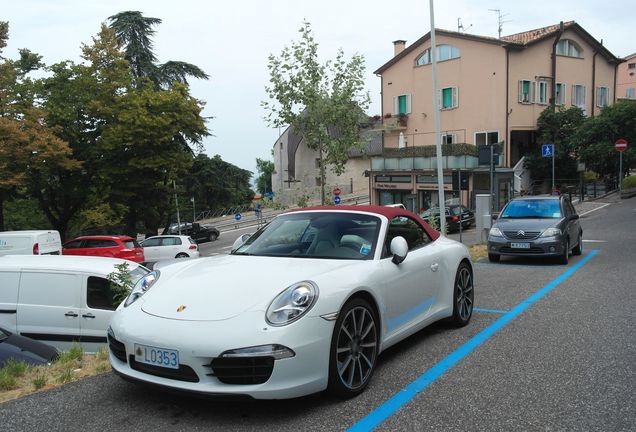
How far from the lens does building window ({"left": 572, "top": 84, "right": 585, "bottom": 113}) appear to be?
41281 mm

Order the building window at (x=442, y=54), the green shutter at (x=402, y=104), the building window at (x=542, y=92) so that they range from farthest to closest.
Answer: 1. the green shutter at (x=402, y=104)
2. the building window at (x=442, y=54)
3. the building window at (x=542, y=92)

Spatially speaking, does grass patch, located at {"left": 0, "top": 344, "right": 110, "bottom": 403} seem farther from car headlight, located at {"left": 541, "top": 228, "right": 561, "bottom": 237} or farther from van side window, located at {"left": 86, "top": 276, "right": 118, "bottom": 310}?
car headlight, located at {"left": 541, "top": 228, "right": 561, "bottom": 237}

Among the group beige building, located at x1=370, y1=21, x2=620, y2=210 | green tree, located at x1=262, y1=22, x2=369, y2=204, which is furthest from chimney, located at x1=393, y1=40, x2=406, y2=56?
green tree, located at x1=262, y1=22, x2=369, y2=204

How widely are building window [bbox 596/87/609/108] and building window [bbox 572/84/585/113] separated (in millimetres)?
2208

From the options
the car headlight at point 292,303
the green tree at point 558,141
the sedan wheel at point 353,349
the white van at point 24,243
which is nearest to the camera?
the car headlight at point 292,303

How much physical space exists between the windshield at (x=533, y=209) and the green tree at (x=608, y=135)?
81.8ft

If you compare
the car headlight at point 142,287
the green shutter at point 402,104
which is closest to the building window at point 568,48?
the green shutter at point 402,104

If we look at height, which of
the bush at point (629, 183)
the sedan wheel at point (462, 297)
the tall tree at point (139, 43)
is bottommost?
the sedan wheel at point (462, 297)

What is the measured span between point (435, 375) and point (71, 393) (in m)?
2.78

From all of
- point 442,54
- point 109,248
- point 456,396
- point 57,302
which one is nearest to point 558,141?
point 442,54

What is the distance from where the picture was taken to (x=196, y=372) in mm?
3416

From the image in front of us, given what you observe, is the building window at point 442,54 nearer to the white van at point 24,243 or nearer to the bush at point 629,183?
the bush at point 629,183

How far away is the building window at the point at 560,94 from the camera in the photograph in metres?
40.2

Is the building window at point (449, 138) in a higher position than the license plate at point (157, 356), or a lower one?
higher
